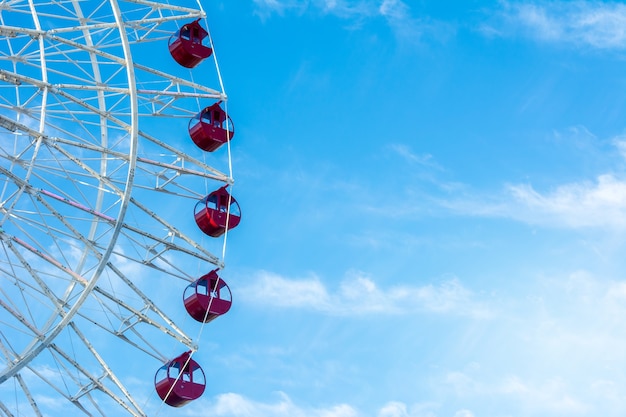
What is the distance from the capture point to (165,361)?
30172 millimetres

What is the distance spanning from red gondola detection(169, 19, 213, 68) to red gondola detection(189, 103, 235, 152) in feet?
5.36

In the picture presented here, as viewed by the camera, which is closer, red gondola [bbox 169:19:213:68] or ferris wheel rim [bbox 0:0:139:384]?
ferris wheel rim [bbox 0:0:139:384]

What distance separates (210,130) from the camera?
107 feet

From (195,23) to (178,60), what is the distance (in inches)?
48.1

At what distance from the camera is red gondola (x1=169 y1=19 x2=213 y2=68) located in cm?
3272

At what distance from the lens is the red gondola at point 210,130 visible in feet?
106

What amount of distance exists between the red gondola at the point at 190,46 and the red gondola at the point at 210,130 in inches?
64.3

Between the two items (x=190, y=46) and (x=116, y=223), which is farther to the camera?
(x=190, y=46)

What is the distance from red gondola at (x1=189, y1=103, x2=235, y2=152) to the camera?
32.4 metres

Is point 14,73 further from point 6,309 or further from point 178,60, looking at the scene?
point 178,60

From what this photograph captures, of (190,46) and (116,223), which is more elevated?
(190,46)

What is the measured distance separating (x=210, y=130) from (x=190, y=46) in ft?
8.59

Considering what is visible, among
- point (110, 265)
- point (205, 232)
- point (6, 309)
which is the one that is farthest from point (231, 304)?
point (6, 309)

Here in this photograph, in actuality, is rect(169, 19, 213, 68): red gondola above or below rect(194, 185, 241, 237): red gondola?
above
